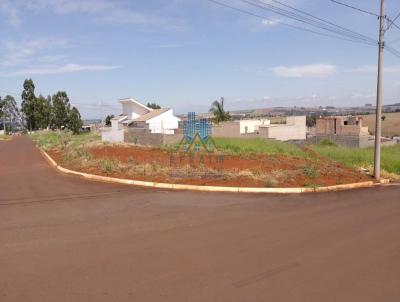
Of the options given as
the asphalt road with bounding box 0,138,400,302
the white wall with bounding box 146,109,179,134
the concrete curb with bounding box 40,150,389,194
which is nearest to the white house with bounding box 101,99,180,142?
the white wall with bounding box 146,109,179,134

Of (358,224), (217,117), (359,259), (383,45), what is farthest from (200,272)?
(217,117)

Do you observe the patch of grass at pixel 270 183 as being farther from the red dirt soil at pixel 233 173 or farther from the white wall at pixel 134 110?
the white wall at pixel 134 110

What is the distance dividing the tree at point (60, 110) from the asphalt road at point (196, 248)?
7818 cm

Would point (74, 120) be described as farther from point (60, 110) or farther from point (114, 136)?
point (114, 136)

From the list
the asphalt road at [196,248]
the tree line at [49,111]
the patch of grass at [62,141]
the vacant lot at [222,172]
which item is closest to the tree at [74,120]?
the tree line at [49,111]

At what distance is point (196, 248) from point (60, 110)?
84.2 meters

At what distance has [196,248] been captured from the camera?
256 inches

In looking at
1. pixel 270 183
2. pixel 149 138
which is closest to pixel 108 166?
pixel 270 183

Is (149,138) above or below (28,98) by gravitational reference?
below

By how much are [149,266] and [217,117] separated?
58.2 meters

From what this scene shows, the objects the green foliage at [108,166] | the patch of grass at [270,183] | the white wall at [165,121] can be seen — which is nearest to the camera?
the patch of grass at [270,183]

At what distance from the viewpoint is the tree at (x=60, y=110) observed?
3349 inches

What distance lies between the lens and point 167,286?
4.98 m

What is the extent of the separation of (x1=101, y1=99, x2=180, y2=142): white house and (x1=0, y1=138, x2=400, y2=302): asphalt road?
29.8 metres
